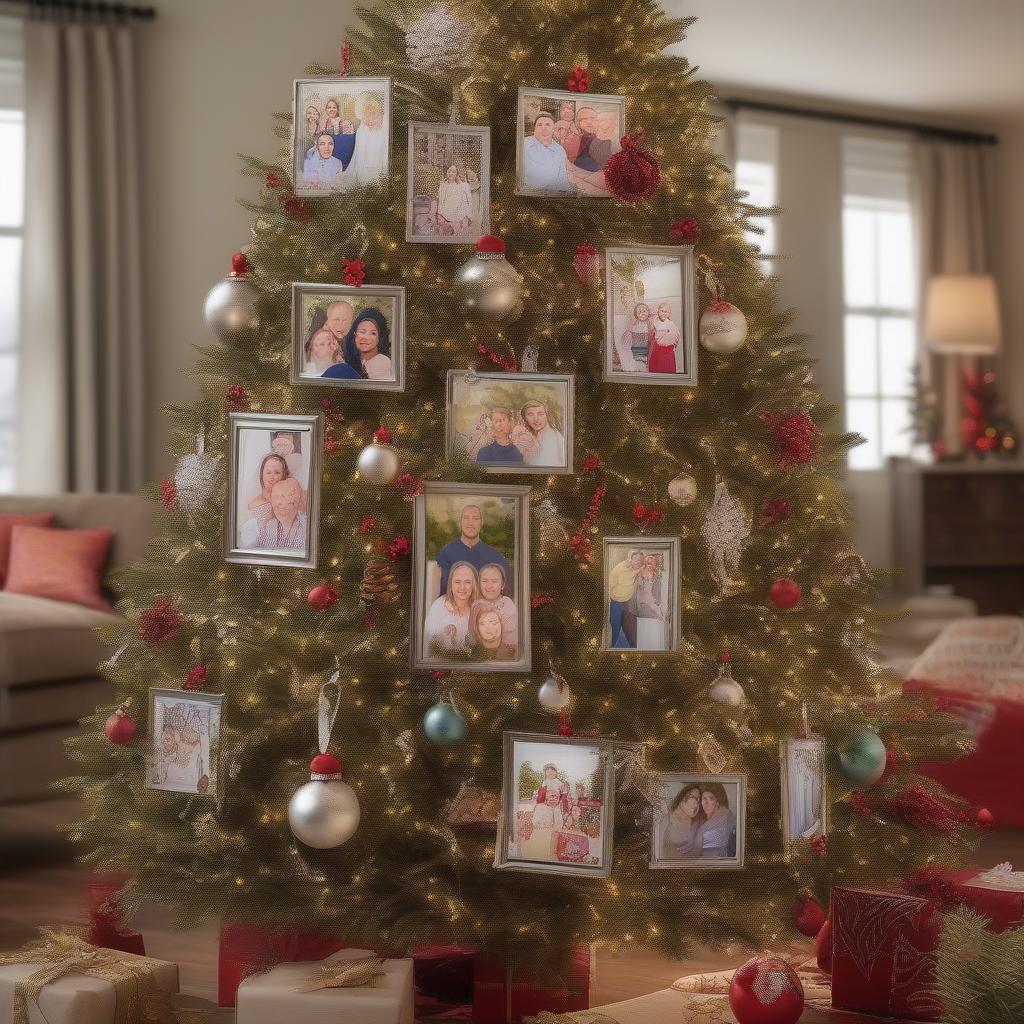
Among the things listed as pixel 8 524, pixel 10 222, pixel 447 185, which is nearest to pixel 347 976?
pixel 447 185

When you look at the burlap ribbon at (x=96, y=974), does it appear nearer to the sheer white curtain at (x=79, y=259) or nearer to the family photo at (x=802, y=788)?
the family photo at (x=802, y=788)

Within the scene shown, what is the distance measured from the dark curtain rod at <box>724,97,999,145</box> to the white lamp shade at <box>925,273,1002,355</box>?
3.12 ft

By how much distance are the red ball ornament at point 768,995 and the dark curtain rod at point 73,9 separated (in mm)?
4553

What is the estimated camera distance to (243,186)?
220 inches

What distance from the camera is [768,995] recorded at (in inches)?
86.5

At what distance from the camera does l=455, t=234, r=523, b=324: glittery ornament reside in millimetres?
2273

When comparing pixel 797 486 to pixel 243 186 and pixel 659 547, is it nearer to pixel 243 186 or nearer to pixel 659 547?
pixel 659 547

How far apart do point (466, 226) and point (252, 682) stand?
85cm

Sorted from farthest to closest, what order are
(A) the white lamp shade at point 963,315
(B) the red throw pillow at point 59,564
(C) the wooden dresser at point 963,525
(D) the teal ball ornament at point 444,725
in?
(C) the wooden dresser at point 963,525, (A) the white lamp shade at point 963,315, (B) the red throw pillow at point 59,564, (D) the teal ball ornament at point 444,725

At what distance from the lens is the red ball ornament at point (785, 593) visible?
236 centimetres

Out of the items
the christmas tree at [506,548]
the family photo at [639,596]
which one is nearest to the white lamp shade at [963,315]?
the christmas tree at [506,548]

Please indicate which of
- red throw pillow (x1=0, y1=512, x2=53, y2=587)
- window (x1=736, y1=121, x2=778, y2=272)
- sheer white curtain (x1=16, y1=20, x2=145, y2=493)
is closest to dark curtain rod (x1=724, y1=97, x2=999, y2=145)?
window (x1=736, y1=121, x2=778, y2=272)

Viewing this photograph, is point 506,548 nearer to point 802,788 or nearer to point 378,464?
point 378,464

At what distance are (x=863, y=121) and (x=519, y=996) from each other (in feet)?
19.8
